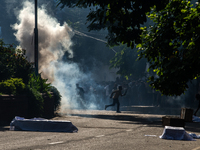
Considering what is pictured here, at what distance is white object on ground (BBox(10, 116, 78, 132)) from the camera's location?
1245 centimetres

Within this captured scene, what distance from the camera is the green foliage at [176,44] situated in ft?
25.1

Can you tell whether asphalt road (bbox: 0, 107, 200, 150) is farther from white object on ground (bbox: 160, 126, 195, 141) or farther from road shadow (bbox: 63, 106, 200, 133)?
road shadow (bbox: 63, 106, 200, 133)

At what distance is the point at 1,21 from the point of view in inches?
2913

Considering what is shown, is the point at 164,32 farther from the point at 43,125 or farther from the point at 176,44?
the point at 43,125

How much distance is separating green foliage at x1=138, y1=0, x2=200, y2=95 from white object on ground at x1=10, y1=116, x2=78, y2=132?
440 centimetres

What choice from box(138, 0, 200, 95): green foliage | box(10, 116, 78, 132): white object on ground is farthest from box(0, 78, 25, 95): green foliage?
box(138, 0, 200, 95): green foliage

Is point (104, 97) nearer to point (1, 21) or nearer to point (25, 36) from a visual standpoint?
point (25, 36)

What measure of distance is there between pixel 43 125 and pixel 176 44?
543cm

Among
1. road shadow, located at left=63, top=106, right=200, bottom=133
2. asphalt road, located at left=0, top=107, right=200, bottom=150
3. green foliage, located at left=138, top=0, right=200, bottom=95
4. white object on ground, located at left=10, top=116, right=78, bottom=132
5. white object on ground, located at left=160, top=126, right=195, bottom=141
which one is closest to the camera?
green foliage, located at left=138, top=0, right=200, bottom=95

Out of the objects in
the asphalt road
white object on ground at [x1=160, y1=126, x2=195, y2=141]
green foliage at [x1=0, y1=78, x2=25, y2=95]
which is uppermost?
green foliage at [x1=0, y1=78, x2=25, y2=95]

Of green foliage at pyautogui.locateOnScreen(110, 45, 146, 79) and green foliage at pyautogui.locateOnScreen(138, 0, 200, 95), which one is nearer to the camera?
green foliage at pyautogui.locateOnScreen(138, 0, 200, 95)

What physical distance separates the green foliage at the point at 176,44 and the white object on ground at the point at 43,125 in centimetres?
440

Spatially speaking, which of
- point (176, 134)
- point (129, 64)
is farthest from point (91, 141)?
point (129, 64)

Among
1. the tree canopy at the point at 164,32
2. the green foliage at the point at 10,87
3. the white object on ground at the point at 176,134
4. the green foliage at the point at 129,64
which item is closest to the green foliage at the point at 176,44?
the tree canopy at the point at 164,32
